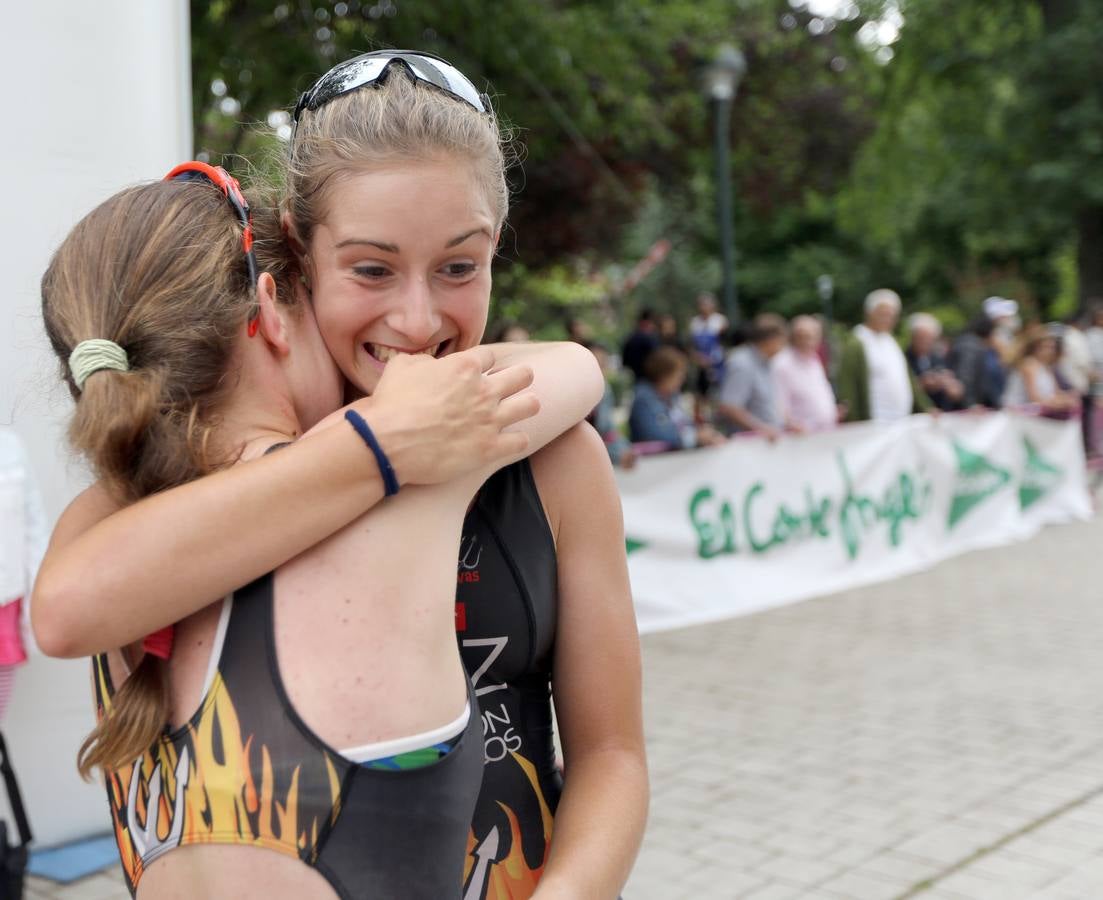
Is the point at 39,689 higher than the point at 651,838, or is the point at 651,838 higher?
the point at 39,689

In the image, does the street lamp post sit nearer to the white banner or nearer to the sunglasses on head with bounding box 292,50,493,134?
the white banner

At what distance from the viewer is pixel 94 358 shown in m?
1.22

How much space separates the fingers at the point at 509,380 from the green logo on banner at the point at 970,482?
31.0 feet

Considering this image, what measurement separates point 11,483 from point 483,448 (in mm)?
2975

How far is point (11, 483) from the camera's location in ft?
12.5

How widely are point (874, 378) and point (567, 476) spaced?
9.19 meters

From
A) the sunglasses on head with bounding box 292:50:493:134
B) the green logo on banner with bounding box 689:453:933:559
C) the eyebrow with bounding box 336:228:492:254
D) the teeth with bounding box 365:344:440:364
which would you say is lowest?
the green logo on banner with bounding box 689:453:933:559

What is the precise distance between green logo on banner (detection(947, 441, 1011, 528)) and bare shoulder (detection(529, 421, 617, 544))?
9.29 meters

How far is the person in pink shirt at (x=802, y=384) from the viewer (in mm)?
9445

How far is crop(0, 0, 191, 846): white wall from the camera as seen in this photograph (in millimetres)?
4090

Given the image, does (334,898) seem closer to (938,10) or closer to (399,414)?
(399,414)

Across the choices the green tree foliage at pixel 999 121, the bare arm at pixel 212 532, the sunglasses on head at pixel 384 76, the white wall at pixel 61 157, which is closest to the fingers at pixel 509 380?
the bare arm at pixel 212 532

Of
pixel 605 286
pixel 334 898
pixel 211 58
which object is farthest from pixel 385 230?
pixel 605 286

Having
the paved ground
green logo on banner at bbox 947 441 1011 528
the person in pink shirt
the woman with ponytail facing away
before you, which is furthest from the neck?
green logo on banner at bbox 947 441 1011 528
